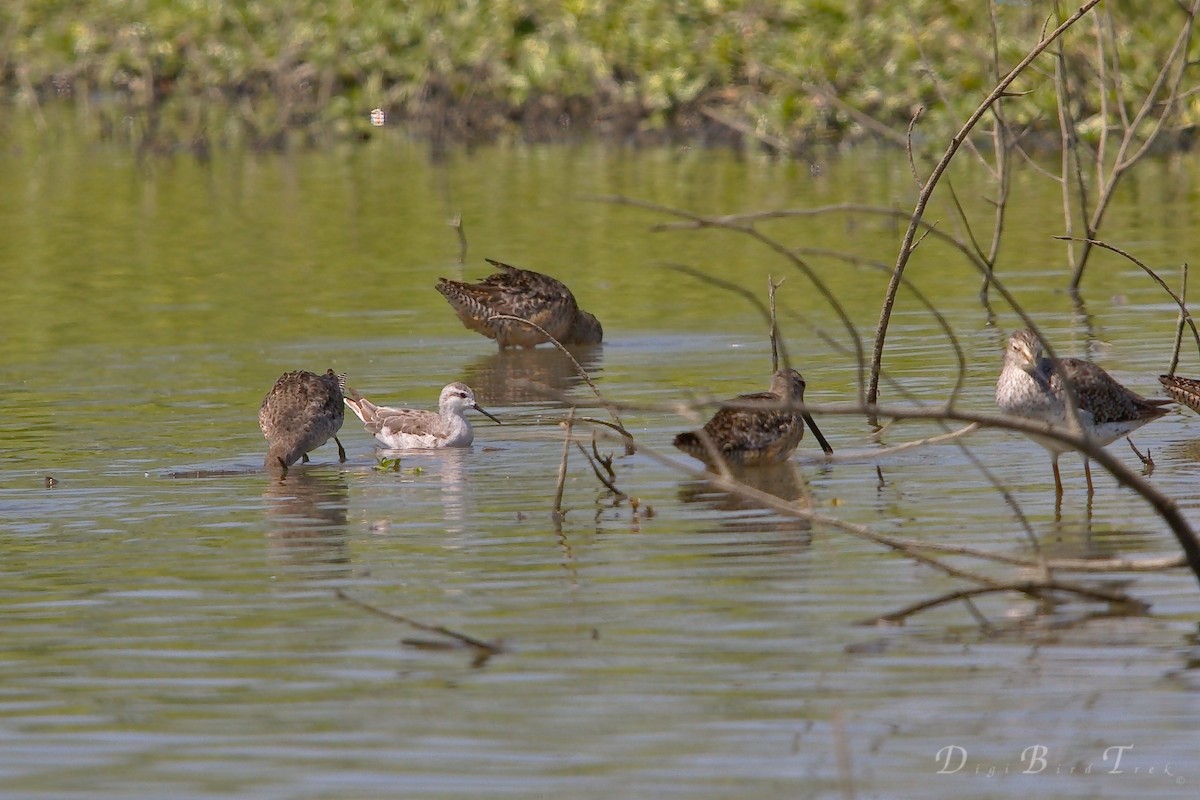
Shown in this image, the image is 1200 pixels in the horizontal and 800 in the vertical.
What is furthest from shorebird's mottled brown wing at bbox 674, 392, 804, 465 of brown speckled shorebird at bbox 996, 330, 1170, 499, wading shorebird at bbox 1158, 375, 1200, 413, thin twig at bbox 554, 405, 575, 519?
wading shorebird at bbox 1158, 375, 1200, 413

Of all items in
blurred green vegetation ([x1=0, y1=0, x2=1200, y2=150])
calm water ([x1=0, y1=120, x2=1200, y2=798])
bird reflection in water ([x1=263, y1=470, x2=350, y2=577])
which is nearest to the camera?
calm water ([x1=0, y1=120, x2=1200, y2=798])

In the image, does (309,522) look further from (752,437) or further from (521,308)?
(521,308)

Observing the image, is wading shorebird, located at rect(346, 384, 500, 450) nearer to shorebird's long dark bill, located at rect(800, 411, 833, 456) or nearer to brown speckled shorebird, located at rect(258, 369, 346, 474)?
brown speckled shorebird, located at rect(258, 369, 346, 474)

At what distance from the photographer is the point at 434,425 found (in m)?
11.2

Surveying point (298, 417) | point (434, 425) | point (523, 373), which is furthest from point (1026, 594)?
point (523, 373)

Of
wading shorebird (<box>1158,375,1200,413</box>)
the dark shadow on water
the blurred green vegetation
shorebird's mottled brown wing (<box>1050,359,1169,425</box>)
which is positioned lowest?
the dark shadow on water

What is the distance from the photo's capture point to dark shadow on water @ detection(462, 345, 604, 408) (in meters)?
13.3

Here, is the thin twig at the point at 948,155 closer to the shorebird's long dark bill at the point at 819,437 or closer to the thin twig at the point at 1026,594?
the shorebird's long dark bill at the point at 819,437

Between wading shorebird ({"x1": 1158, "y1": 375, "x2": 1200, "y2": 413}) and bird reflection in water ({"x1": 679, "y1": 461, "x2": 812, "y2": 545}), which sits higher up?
wading shorebird ({"x1": 1158, "y1": 375, "x2": 1200, "y2": 413})

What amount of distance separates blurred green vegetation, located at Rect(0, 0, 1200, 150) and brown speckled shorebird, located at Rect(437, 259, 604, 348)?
12310 millimetres

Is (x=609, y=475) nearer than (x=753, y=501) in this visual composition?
No

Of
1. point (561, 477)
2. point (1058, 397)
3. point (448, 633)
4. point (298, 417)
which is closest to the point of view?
point (448, 633)

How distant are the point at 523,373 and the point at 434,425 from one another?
10.7 feet

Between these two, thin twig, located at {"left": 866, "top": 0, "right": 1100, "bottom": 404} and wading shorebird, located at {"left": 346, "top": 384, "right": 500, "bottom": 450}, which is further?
wading shorebird, located at {"left": 346, "top": 384, "right": 500, "bottom": 450}
